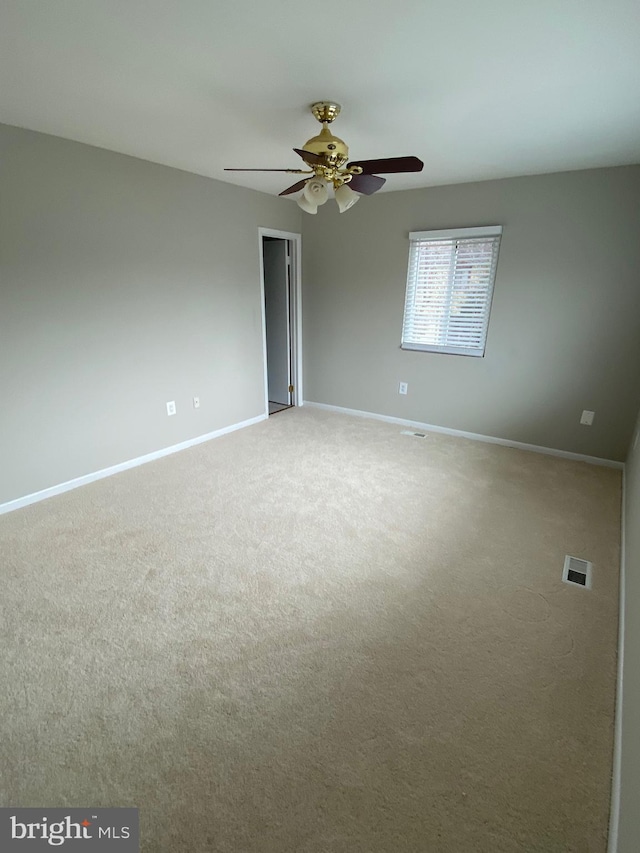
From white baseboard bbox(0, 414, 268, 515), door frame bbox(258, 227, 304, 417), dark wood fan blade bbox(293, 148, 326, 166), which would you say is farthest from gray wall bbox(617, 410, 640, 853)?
door frame bbox(258, 227, 304, 417)

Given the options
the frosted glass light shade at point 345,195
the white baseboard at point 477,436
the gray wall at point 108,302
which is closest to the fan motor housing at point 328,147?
the frosted glass light shade at point 345,195

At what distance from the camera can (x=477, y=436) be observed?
4.16 m

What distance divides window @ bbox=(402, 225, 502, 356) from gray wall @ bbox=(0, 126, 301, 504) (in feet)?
5.62

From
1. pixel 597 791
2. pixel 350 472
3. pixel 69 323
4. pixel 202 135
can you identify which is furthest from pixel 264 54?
pixel 597 791

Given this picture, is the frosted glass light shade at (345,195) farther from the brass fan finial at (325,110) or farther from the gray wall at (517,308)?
the gray wall at (517,308)

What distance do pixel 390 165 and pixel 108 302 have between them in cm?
230

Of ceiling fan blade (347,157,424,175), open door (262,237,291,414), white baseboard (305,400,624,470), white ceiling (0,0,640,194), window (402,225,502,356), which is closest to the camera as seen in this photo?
white ceiling (0,0,640,194)

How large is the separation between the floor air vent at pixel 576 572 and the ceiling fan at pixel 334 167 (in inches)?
90.9

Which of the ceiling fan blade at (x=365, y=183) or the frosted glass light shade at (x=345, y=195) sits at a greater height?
the ceiling fan blade at (x=365, y=183)

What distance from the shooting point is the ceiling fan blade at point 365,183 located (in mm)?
2262

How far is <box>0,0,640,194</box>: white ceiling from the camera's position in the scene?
4.60 feet

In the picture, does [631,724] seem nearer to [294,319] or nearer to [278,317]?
[294,319]

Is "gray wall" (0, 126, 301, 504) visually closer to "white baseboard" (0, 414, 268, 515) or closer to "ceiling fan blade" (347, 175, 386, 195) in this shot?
"white baseboard" (0, 414, 268, 515)

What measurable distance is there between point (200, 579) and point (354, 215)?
395 cm
